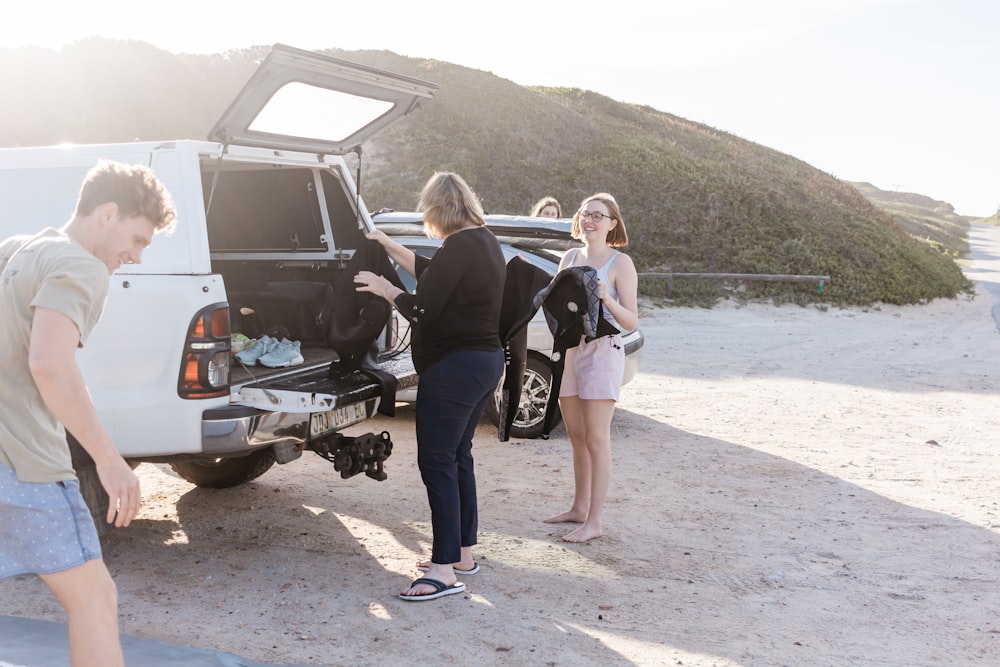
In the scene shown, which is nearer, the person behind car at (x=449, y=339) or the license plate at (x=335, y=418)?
the person behind car at (x=449, y=339)

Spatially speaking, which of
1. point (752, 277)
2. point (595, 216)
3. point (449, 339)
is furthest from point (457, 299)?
point (752, 277)

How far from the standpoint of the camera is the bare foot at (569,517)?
562cm

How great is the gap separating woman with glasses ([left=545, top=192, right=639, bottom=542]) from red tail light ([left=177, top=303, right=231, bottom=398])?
2.04 m

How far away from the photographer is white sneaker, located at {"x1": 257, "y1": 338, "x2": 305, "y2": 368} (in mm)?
4988

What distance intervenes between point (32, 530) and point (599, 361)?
3.40 meters

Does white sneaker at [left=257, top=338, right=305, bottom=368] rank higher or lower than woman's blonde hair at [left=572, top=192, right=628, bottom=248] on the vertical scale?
lower

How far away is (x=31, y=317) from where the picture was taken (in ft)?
7.61

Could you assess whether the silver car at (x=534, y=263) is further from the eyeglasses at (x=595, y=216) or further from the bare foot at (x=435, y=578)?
the bare foot at (x=435, y=578)

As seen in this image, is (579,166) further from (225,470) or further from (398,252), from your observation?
(398,252)

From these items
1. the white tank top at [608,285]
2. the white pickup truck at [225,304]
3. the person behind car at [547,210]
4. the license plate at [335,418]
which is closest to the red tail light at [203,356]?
the white pickup truck at [225,304]

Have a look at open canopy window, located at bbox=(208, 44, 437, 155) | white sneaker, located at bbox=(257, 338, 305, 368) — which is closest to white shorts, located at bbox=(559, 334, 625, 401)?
white sneaker, located at bbox=(257, 338, 305, 368)

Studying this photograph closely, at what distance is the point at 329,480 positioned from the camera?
21.5 ft

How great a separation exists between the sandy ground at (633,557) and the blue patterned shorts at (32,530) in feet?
5.14

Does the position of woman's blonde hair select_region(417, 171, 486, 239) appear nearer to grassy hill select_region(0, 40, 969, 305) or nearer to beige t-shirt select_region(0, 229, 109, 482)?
beige t-shirt select_region(0, 229, 109, 482)
